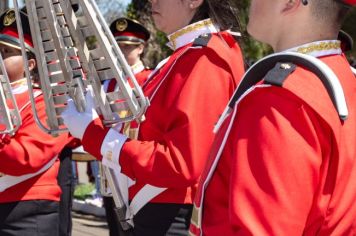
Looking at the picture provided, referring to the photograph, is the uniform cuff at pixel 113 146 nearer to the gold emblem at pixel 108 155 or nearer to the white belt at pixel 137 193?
the gold emblem at pixel 108 155

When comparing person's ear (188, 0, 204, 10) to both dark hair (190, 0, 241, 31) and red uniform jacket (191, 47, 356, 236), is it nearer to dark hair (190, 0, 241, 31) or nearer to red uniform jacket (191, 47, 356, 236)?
dark hair (190, 0, 241, 31)

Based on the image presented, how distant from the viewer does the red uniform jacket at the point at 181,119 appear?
2.00m

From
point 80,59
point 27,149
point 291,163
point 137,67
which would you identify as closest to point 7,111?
→ point 27,149

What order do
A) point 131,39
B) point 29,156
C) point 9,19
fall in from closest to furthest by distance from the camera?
1. point 29,156
2. point 9,19
3. point 131,39

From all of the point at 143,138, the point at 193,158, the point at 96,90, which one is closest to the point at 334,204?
the point at 193,158

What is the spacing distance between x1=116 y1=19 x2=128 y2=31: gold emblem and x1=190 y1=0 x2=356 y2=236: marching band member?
4323mm

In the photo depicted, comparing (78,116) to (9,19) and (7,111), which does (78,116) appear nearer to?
(7,111)

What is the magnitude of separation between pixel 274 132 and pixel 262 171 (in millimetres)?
86

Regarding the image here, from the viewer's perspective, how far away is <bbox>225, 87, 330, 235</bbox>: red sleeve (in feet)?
4.28

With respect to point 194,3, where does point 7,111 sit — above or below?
below

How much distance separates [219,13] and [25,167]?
123 centimetres

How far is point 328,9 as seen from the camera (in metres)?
1.49

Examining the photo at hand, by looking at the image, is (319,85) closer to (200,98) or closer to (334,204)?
(334,204)

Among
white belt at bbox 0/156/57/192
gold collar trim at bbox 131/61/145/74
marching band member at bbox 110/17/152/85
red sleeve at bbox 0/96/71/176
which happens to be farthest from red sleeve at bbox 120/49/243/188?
marching band member at bbox 110/17/152/85
